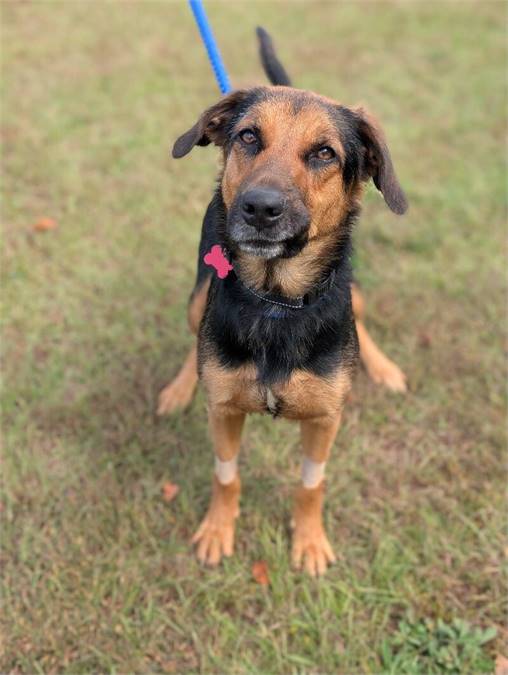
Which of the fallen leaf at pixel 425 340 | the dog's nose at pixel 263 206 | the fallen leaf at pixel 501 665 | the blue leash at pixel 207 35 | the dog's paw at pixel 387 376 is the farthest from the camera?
the fallen leaf at pixel 425 340

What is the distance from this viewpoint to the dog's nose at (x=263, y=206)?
237cm

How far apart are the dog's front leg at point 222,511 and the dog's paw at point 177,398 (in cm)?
75

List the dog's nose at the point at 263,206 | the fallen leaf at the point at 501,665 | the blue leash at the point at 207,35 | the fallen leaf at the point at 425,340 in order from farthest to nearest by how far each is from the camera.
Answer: the fallen leaf at the point at 425,340 → the blue leash at the point at 207,35 → the fallen leaf at the point at 501,665 → the dog's nose at the point at 263,206

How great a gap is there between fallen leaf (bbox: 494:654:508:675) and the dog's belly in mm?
1593

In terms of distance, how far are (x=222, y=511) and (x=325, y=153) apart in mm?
2126

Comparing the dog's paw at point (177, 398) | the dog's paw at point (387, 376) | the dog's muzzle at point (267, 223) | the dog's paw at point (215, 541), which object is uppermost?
the dog's muzzle at point (267, 223)

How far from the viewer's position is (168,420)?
4.29 m

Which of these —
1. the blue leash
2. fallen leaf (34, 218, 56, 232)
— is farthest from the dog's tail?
fallen leaf (34, 218, 56, 232)

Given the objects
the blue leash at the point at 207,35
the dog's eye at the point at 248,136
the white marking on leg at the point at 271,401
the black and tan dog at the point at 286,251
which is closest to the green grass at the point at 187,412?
the black and tan dog at the point at 286,251

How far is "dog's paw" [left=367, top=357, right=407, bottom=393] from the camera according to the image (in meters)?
4.55

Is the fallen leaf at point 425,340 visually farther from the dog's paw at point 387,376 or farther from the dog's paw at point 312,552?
the dog's paw at point 312,552

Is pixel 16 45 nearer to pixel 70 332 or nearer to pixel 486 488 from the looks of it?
pixel 70 332

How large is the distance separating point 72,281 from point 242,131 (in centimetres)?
286

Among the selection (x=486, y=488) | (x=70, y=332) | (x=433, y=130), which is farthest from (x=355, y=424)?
(x=433, y=130)
